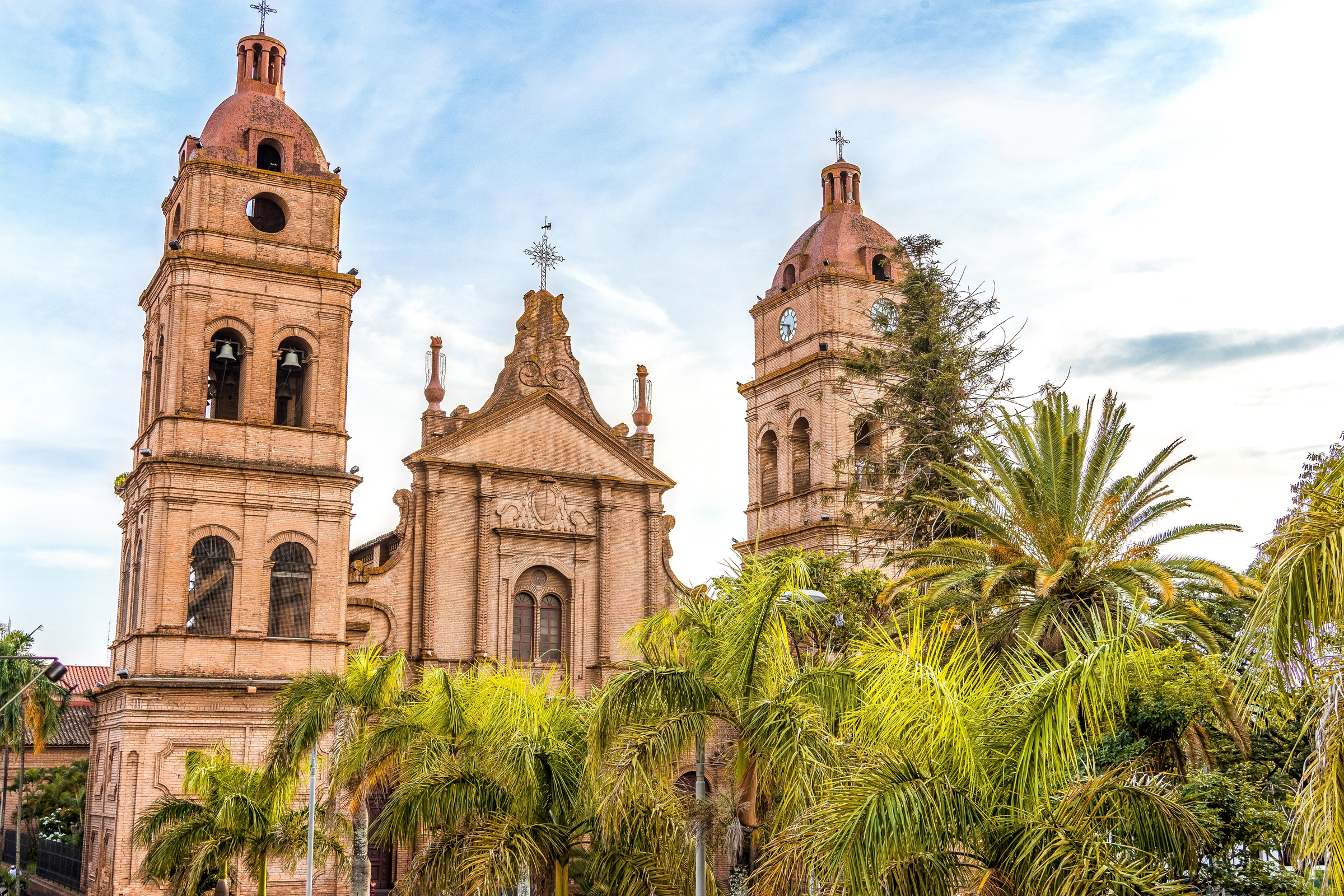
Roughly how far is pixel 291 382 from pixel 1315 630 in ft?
92.5

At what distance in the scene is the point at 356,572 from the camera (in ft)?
106

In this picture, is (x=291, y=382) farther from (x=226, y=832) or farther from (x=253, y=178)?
(x=226, y=832)

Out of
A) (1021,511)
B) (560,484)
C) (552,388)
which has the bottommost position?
(1021,511)

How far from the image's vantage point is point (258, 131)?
32.4 meters

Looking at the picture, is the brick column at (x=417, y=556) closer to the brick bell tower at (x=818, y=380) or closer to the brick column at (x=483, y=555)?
the brick column at (x=483, y=555)

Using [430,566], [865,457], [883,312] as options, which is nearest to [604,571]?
[430,566]

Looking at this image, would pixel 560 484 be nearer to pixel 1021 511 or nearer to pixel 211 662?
pixel 211 662

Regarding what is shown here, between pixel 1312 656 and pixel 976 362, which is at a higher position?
pixel 976 362

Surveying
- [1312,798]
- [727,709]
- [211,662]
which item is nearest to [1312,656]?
[1312,798]

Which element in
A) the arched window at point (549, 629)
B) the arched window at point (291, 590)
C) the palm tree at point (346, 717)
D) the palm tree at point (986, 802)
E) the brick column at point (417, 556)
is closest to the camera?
the palm tree at point (986, 802)

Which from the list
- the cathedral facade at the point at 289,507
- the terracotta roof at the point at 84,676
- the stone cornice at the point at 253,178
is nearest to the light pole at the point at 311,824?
the cathedral facade at the point at 289,507

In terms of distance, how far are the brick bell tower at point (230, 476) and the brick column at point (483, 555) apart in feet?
11.8

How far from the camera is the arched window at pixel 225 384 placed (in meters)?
31.6

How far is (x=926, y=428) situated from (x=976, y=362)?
2.15 m
